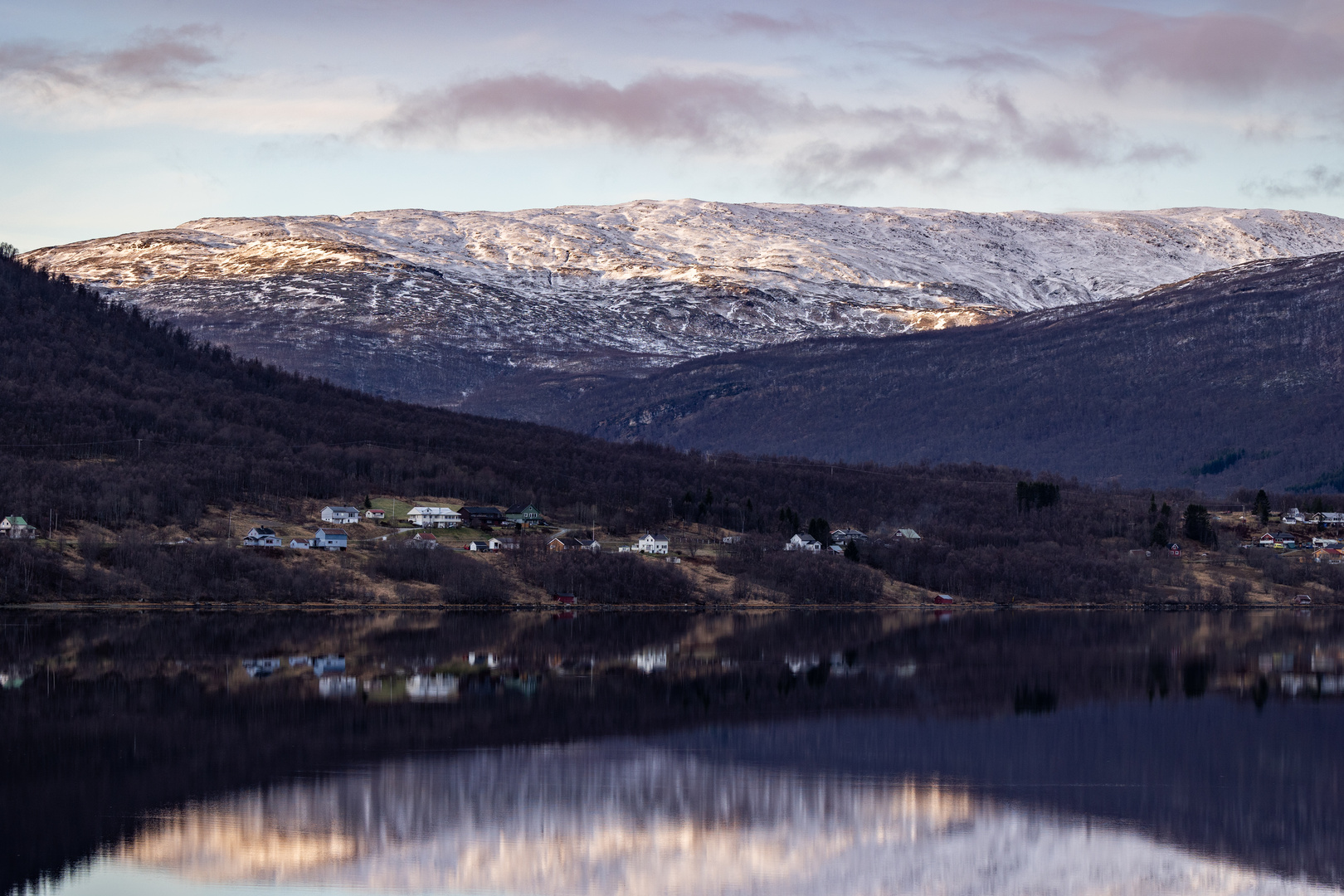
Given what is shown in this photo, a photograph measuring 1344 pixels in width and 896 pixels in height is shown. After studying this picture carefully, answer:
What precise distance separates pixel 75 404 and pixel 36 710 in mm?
125407

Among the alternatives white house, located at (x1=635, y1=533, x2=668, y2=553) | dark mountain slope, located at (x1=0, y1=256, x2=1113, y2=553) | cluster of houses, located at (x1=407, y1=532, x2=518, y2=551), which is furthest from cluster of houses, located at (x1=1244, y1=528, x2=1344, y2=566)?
cluster of houses, located at (x1=407, y1=532, x2=518, y2=551)

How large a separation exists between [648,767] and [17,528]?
8346cm

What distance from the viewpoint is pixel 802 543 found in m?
162

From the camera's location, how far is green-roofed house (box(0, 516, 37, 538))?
123125 millimetres

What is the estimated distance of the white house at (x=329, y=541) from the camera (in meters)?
134

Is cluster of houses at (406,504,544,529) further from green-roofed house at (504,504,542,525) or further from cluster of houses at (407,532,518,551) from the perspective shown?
cluster of houses at (407,532,518,551)

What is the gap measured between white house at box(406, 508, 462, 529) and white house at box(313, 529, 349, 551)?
16024 millimetres

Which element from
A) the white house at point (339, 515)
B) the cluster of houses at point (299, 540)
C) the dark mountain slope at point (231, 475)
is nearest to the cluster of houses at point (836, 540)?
the dark mountain slope at point (231, 475)

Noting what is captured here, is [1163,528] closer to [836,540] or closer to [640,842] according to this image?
[836,540]

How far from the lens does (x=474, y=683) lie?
7456 cm

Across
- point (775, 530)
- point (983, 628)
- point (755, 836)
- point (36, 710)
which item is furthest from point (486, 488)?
point (755, 836)

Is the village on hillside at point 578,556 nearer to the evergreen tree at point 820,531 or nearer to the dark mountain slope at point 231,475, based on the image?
the evergreen tree at point 820,531

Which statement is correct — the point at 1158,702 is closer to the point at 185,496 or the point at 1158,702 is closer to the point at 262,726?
the point at 262,726

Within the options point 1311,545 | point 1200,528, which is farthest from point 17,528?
point 1311,545
